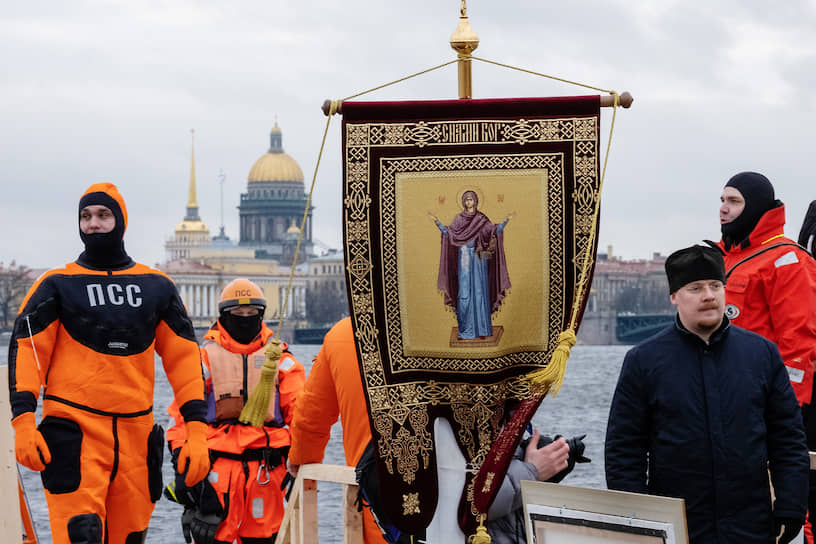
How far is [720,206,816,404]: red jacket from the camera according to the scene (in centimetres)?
507

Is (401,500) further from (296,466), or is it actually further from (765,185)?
(765,185)

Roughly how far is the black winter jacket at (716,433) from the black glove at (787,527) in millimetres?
21

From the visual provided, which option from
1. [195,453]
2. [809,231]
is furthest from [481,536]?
[809,231]

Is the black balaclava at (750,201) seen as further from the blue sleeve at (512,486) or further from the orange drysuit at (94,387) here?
the orange drysuit at (94,387)

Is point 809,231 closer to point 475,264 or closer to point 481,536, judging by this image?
point 475,264

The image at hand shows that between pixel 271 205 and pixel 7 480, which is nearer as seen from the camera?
pixel 7 480

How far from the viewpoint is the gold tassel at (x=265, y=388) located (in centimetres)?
517

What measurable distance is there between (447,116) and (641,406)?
994mm

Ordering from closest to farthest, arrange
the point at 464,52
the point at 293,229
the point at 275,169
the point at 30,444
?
the point at 464,52 < the point at 30,444 < the point at 293,229 < the point at 275,169

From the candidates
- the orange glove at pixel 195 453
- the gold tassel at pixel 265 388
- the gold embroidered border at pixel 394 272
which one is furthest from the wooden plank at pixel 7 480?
the gold embroidered border at pixel 394 272

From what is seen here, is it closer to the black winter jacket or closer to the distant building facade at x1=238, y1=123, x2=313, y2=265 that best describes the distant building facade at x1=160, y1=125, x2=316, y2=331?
the distant building facade at x1=238, y1=123, x2=313, y2=265

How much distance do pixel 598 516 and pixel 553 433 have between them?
13194 mm

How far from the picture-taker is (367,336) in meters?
4.43

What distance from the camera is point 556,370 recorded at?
4.23m
